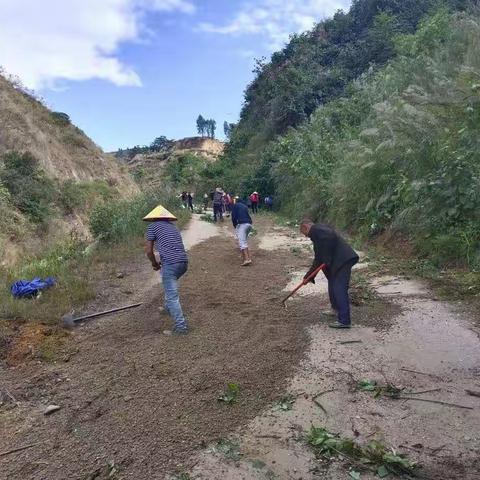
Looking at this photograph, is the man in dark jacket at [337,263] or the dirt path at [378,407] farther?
the man in dark jacket at [337,263]

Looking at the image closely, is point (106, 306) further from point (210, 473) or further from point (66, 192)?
point (66, 192)

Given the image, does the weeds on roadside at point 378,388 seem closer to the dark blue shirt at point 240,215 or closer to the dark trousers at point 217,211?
the dark blue shirt at point 240,215

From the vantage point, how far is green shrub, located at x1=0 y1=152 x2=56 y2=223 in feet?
66.7

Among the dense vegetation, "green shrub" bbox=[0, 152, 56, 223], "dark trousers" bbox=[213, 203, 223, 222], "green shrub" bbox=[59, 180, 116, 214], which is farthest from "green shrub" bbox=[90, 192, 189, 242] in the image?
the dense vegetation

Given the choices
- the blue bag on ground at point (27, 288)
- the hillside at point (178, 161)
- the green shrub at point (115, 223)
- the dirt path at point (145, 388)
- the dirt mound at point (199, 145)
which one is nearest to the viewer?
the dirt path at point (145, 388)

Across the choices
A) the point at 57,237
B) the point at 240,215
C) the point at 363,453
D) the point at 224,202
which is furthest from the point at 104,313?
the point at 224,202

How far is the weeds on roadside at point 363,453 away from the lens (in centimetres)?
355

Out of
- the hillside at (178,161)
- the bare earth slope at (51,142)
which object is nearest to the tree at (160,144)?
the hillside at (178,161)

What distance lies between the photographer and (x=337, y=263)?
662 cm

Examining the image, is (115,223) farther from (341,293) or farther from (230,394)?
(230,394)

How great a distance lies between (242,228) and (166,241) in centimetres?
528

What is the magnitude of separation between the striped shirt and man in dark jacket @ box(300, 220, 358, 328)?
177 cm

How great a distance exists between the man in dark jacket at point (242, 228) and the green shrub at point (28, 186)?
11.5m

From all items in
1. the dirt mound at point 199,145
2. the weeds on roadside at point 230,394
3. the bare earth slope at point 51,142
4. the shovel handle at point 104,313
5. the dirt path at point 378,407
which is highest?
the dirt mound at point 199,145
